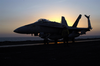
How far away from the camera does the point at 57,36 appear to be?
16.6 m

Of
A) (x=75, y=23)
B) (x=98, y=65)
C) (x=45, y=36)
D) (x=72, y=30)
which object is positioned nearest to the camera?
(x=98, y=65)

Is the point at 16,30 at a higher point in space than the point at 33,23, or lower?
lower

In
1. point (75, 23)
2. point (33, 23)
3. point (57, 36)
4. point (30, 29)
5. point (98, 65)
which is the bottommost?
point (98, 65)

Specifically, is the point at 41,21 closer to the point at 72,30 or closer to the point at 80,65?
the point at 72,30

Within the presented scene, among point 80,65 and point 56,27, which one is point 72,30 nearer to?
point 56,27

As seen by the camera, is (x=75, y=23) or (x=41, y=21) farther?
(x=75, y=23)

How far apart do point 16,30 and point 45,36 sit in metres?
4.23

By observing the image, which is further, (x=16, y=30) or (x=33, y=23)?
(x=33, y=23)

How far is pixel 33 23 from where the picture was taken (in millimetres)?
15852

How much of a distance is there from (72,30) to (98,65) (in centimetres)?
1492

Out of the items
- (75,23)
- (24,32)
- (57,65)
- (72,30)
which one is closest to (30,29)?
(24,32)

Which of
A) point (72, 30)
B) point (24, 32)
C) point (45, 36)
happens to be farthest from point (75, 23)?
point (24, 32)

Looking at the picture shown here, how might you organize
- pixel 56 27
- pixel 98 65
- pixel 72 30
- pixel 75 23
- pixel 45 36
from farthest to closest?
1. pixel 75 23
2. pixel 72 30
3. pixel 56 27
4. pixel 45 36
5. pixel 98 65

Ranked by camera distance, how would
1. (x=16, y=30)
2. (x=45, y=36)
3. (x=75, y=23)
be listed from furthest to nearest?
(x=75, y=23), (x=45, y=36), (x=16, y=30)
